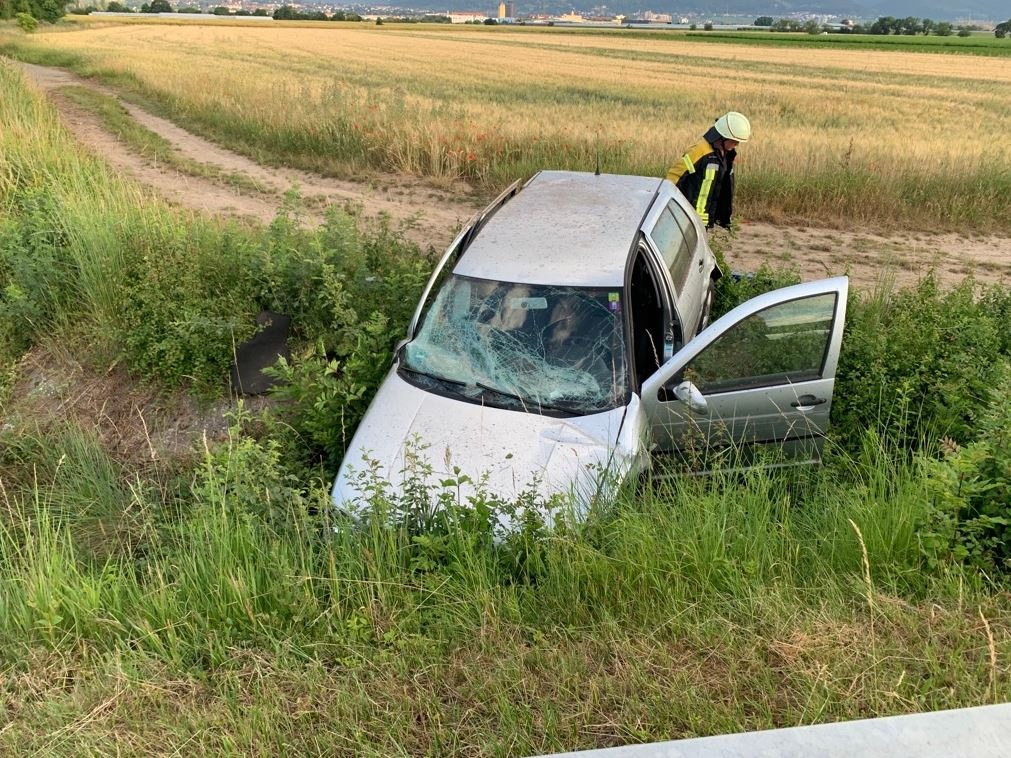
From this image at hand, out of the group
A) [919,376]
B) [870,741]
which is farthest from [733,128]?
[870,741]

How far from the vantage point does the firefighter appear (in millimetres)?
6699

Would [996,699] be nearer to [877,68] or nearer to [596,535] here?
[596,535]

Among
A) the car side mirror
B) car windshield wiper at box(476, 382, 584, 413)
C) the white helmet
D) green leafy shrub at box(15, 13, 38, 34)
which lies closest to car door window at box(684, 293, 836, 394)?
the car side mirror

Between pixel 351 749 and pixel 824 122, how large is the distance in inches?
Answer: 749

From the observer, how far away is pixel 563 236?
477cm

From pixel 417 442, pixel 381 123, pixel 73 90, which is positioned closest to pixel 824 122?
pixel 381 123

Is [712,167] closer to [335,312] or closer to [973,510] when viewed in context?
[335,312]

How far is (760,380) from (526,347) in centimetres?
138

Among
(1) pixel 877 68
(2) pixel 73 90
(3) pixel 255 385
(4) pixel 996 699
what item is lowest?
(3) pixel 255 385

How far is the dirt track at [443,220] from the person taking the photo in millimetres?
9117

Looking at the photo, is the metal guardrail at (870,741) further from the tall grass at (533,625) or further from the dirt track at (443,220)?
the dirt track at (443,220)

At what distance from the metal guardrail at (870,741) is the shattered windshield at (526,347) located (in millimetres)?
2217

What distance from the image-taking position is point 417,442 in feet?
12.3

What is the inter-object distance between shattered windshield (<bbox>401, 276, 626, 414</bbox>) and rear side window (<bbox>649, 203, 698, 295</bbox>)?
33.0 inches
